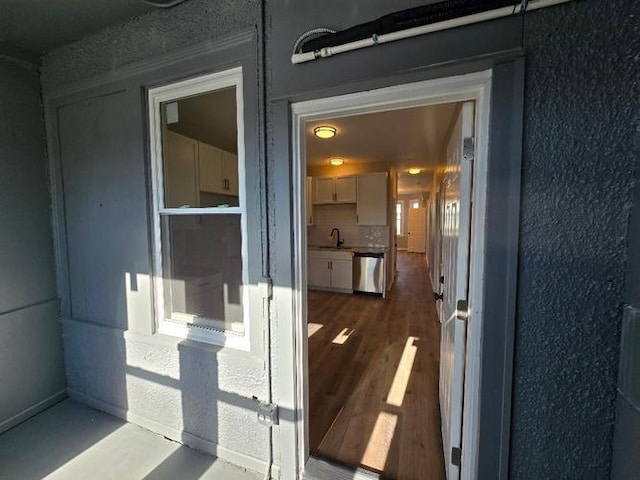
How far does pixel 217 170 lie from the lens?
5.56 feet

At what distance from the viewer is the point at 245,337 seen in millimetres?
1553

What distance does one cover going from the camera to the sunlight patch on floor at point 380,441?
1591mm

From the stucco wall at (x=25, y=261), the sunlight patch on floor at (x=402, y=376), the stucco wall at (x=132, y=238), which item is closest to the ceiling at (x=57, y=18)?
the stucco wall at (x=132, y=238)

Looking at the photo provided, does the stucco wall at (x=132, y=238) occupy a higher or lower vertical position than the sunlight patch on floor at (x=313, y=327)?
higher

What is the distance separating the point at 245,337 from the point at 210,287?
45 centimetres

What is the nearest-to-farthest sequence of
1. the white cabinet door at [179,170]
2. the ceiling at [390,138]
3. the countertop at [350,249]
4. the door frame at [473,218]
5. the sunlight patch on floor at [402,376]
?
1. the door frame at [473,218]
2. the white cabinet door at [179,170]
3. the sunlight patch on floor at [402,376]
4. the ceiling at [390,138]
5. the countertop at [350,249]

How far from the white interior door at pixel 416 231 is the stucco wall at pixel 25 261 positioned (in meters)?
11.0

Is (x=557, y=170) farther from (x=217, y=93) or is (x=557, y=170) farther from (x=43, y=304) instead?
(x=43, y=304)

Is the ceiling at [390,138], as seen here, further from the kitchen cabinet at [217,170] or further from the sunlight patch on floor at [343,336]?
the sunlight patch on floor at [343,336]

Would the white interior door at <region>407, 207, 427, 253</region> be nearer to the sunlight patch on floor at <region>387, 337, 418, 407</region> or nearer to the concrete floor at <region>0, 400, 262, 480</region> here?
the sunlight patch on floor at <region>387, 337, 418, 407</region>

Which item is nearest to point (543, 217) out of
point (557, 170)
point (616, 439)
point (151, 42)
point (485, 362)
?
point (557, 170)

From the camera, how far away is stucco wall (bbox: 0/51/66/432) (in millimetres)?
1886

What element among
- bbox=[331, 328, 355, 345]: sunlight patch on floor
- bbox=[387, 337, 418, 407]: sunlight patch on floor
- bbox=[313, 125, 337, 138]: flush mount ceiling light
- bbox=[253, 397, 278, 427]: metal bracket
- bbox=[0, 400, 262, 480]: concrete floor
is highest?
bbox=[313, 125, 337, 138]: flush mount ceiling light

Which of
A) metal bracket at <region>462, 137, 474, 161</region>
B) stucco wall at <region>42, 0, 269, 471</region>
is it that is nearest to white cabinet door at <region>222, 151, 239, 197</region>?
stucco wall at <region>42, 0, 269, 471</region>
